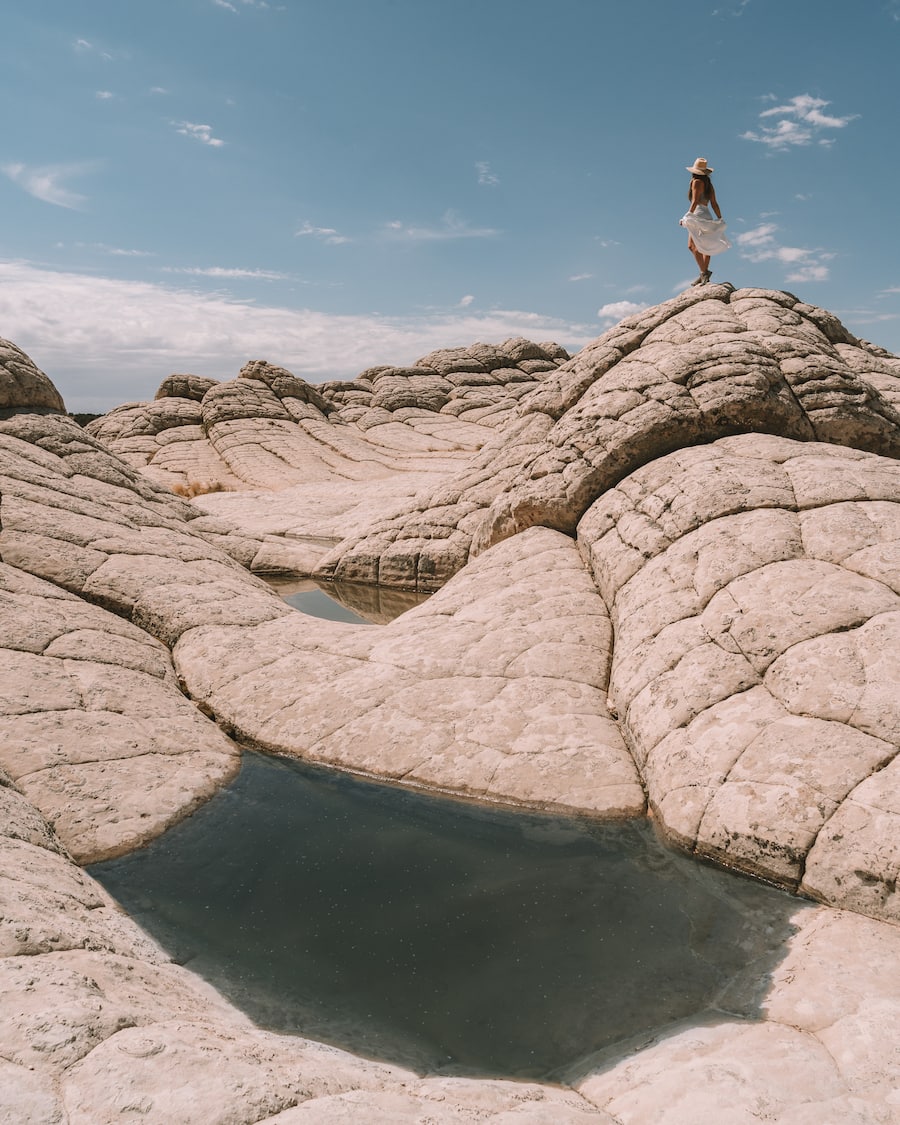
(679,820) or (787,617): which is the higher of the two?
(787,617)

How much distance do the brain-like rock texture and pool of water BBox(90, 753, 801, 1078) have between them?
17cm

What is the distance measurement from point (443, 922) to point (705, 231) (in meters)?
9.17

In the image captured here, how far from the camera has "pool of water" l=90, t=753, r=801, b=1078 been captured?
314 centimetres

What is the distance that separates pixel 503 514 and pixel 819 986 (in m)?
6.04

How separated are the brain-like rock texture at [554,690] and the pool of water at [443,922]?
0.56 feet

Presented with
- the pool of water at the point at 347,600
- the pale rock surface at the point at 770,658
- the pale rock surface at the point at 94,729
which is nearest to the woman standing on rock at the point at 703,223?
the pale rock surface at the point at 770,658

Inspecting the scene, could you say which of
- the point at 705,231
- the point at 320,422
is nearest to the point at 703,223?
the point at 705,231

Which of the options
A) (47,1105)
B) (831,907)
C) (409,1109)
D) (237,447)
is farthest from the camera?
(237,447)

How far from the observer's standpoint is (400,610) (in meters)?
9.91

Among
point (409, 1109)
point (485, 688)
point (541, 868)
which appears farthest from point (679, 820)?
point (409, 1109)

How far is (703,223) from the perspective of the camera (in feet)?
33.0

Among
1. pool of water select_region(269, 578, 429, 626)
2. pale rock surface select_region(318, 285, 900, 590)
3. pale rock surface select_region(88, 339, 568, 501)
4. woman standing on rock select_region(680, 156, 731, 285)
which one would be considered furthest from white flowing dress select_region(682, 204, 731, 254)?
pale rock surface select_region(88, 339, 568, 501)

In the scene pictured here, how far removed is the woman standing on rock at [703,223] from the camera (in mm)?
10094

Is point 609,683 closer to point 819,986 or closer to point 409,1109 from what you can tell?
point 819,986
